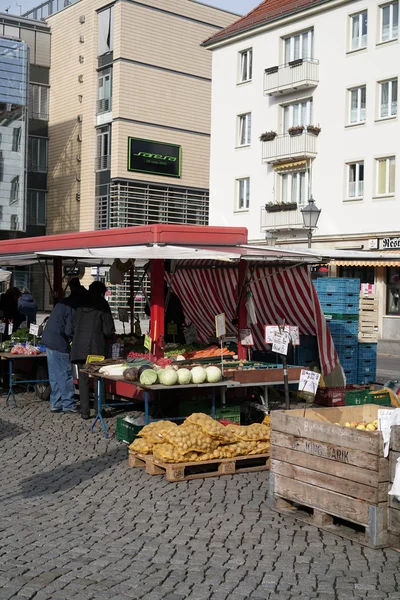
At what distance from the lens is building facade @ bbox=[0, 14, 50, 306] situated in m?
45.6

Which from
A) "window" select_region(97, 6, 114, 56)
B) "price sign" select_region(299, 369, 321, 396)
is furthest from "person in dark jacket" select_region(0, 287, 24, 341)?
"window" select_region(97, 6, 114, 56)

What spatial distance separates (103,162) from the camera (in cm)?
4559

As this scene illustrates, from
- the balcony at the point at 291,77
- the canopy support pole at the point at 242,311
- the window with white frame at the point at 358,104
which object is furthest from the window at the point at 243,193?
the canopy support pole at the point at 242,311

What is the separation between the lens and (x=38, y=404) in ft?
44.6

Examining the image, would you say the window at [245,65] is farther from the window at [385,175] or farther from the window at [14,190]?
the window at [14,190]

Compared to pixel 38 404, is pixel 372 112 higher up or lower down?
higher up

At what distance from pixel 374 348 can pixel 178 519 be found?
319 inches

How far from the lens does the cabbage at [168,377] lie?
9695 millimetres

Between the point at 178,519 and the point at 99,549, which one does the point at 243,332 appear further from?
the point at 99,549

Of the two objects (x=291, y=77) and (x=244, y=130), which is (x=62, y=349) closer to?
(x=291, y=77)

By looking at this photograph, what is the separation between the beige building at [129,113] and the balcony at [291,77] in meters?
11.5

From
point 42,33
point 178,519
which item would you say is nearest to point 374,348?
point 178,519

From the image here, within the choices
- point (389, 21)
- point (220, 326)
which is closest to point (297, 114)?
point (389, 21)

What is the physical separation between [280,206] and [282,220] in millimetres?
590
